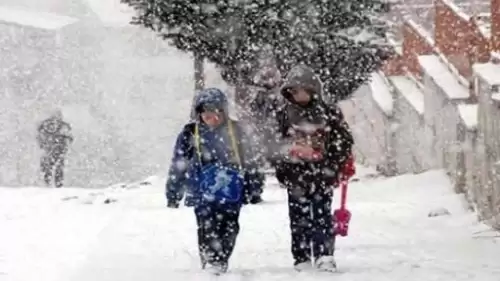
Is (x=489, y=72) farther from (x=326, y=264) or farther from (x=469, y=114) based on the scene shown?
(x=326, y=264)

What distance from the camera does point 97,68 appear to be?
46.1m

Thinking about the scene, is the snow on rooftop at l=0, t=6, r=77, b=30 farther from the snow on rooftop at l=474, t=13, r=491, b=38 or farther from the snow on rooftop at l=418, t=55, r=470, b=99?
the snow on rooftop at l=474, t=13, r=491, b=38

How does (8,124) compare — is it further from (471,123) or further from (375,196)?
(471,123)

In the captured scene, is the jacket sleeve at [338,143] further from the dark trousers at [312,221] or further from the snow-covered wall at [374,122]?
the snow-covered wall at [374,122]

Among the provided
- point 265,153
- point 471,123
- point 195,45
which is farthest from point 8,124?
point 265,153

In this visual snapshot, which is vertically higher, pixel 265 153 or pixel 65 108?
pixel 265 153

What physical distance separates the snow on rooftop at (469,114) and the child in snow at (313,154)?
14.6 feet

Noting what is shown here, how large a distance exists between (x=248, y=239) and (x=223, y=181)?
9.02 feet

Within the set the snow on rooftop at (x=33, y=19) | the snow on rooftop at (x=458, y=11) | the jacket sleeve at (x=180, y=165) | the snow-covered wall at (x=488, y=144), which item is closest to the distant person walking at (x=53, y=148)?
the snow on rooftop at (x=458, y=11)

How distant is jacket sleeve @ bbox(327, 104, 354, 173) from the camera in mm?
7820

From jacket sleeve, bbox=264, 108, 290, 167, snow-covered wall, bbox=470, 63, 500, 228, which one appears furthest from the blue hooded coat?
snow-covered wall, bbox=470, 63, 500, 228

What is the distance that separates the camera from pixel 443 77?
47.2ft

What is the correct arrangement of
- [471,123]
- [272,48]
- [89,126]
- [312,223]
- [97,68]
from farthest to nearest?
[97,68]
[89,126]
[272,48]
[471,123]
[312,223]

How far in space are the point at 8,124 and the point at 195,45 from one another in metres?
24.6
